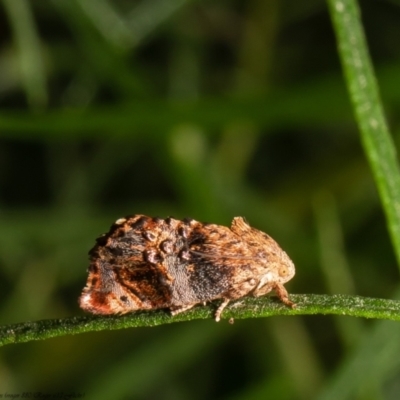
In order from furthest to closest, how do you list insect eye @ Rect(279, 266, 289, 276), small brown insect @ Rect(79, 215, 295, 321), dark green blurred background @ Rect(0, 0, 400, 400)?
dark green blurred background @ Rect(0, 0, 400, 400) → insect eye @ Rect(279, 266, 289, 276) → small brown insect @ Rect(79, 215, 295, 321)

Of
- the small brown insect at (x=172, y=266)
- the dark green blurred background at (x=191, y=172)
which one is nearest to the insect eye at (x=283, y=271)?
the small brown insect at (x=172, y=266)

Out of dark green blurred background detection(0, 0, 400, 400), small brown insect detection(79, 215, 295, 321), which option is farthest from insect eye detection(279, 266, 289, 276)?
dark green blurred background detection(0, 0, 400, 400)

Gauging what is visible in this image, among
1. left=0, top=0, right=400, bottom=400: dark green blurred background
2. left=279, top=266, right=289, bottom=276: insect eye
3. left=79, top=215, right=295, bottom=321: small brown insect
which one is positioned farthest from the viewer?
left=0, top=0, right=400, bottom=400: dark green blurred background

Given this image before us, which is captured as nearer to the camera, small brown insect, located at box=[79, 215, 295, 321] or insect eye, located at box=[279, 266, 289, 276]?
A: small brown insect, located at box=[79, 215, 295, 321]

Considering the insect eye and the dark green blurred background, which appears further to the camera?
the dark green blurred background

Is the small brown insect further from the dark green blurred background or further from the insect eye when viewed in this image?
the dark green blurred background

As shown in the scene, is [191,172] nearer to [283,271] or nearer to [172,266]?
[283,271]
